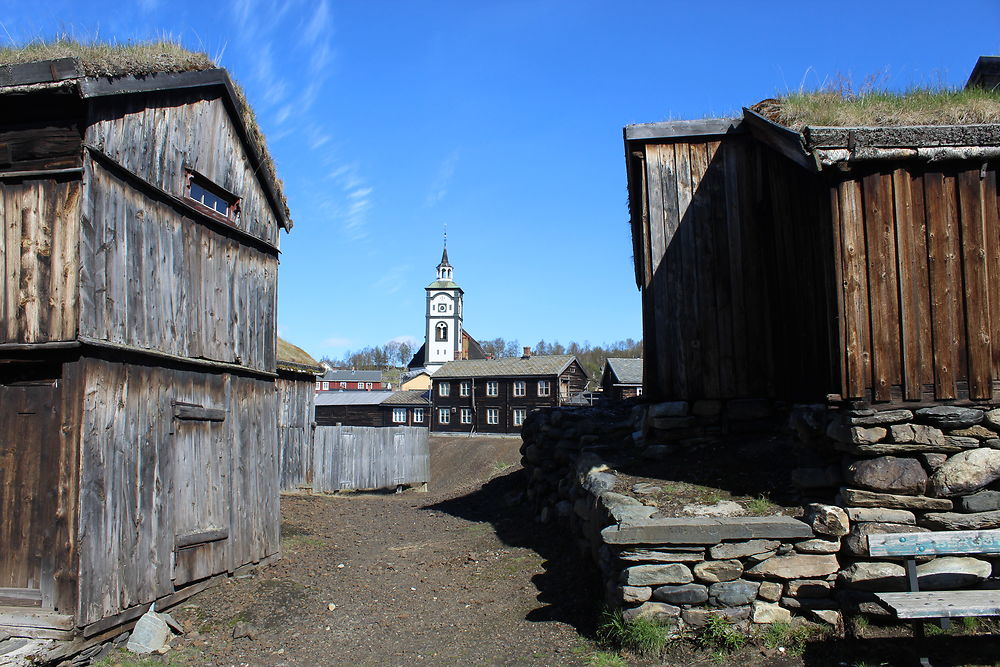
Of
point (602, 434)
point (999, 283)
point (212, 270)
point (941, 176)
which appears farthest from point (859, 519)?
point (212, 270)

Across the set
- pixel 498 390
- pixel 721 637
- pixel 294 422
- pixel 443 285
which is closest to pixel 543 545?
pixel 721 637

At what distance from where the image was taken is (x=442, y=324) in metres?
84.2

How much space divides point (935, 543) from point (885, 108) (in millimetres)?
4622

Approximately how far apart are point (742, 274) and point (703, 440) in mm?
2168

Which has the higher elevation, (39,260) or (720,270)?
(720,270)

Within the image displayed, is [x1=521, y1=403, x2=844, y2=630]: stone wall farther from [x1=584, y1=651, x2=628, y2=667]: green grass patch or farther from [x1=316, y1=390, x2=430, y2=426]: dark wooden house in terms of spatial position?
[x1=316, y1=390, x2=430, y2=426]: dark wooden house

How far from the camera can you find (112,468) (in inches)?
282

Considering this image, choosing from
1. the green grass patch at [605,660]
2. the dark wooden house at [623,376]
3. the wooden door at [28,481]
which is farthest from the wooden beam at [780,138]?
the dark wooden house at [623,376]

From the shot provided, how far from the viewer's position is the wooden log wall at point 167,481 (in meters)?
6.91

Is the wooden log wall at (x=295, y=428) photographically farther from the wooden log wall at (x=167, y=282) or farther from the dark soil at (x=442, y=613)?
the wooden log wall at (x=167, y=282)

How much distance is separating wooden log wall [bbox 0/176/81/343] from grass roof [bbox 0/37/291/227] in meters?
1.29

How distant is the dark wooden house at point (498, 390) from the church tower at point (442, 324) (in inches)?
1249

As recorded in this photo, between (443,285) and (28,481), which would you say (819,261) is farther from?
(443,285)

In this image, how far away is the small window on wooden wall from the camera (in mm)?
9062
